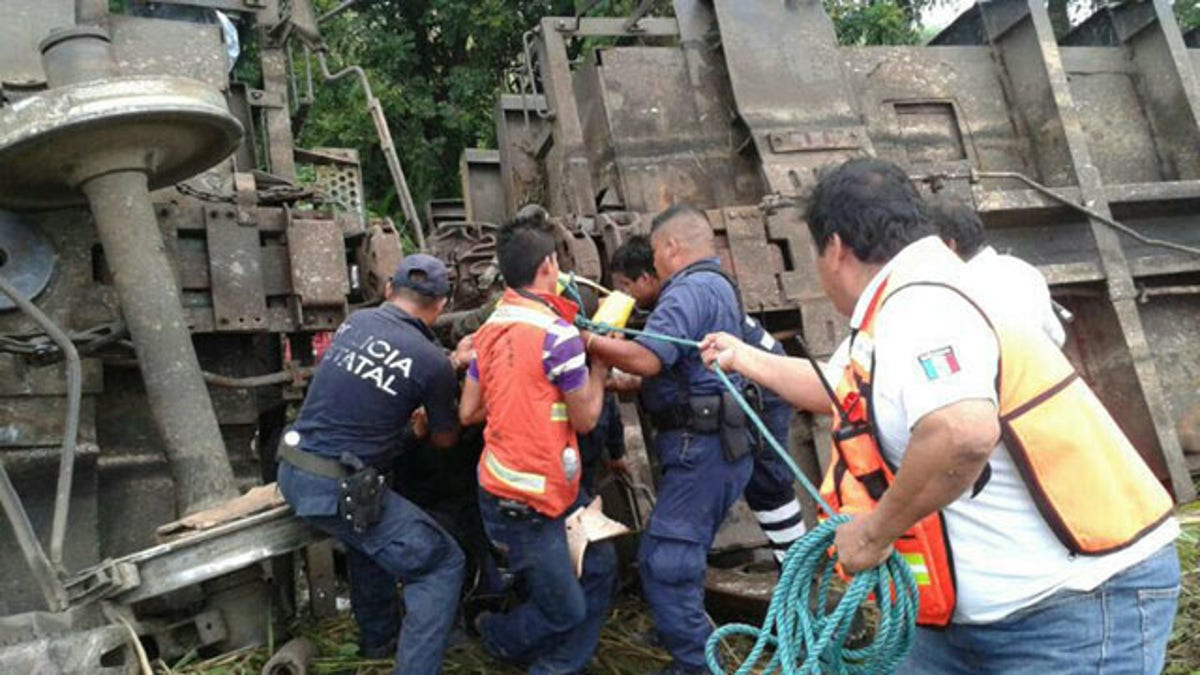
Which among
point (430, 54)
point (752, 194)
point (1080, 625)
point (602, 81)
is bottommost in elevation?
point (1080, 625)

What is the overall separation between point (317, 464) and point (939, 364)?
2.38m

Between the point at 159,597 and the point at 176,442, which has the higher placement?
the point at 176,442

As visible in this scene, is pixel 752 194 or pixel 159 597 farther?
pixel 752 194

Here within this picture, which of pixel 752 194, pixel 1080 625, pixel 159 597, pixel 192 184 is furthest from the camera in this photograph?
pixel 752 194

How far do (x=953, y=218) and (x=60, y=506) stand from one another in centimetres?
342

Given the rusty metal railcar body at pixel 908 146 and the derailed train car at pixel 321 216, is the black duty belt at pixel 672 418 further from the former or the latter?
the rusty metal railcar body at pixel 908 146

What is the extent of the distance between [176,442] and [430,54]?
9.77m

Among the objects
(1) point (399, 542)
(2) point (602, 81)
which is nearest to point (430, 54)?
(2) point (602, 81)

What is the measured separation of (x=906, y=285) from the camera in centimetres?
182

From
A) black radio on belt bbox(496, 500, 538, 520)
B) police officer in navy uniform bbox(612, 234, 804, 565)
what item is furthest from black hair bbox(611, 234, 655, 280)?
black radio on belt bbox(496, 500, 538, 520)

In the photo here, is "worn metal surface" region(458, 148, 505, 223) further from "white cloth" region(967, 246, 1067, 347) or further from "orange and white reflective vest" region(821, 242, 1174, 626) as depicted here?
"orange and white reflective vest" region(821, 242, 1174, 626)

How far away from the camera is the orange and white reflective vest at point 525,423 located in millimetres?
3242

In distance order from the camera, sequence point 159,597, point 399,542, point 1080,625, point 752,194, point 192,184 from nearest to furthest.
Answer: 1. point 1080,625
2. point 399,542
3. point 159,597
4. point 192,184
5. point 752,194

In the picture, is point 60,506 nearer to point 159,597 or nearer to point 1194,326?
point 159,597
